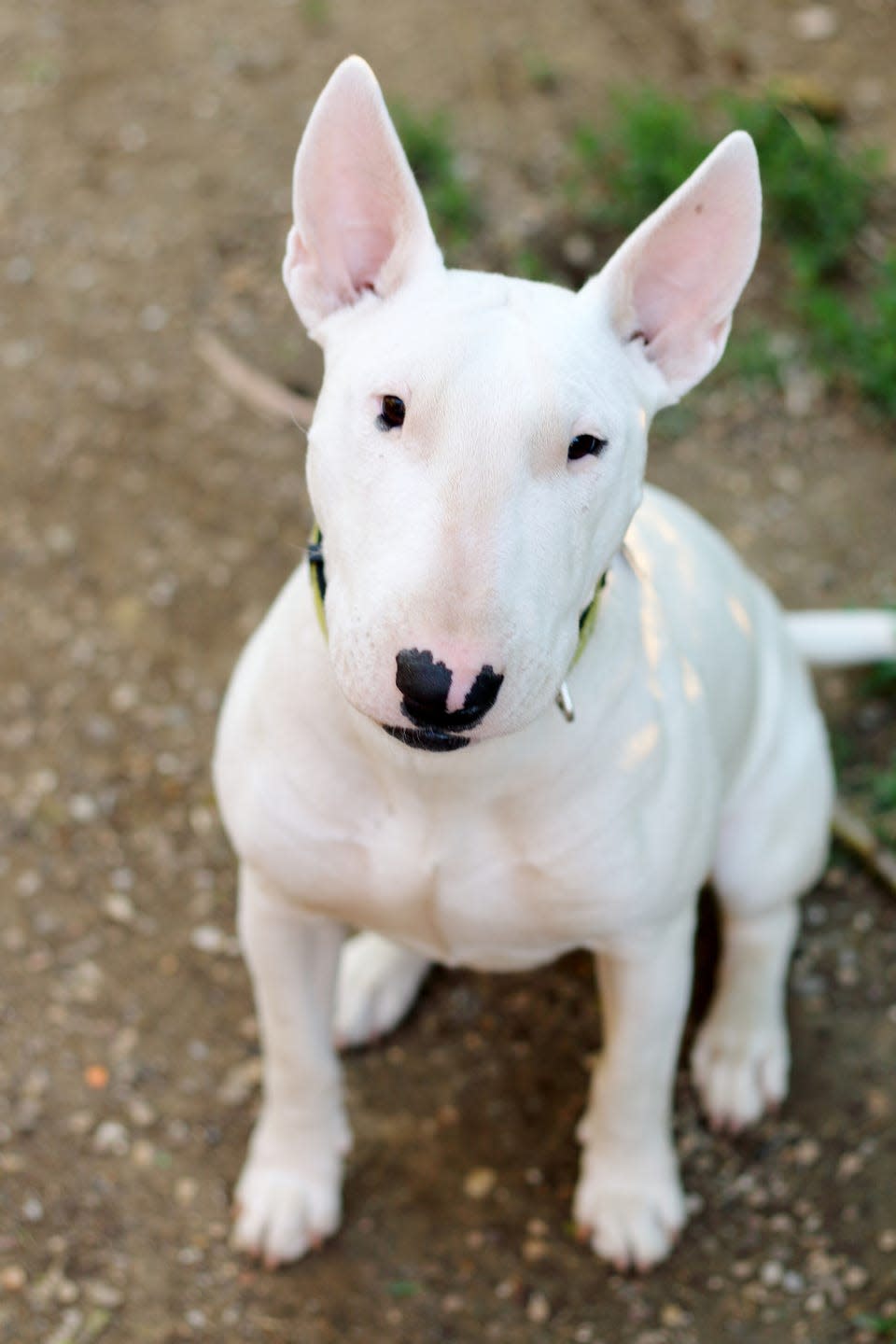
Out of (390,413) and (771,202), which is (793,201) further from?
(390,413)

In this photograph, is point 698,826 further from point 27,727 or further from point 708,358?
point 27,727

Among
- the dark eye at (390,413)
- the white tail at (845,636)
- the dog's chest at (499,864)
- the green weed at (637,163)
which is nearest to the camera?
the dark eye at (390,413)

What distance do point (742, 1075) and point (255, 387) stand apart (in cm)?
248

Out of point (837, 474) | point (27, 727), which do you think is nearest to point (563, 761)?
point (27, 727)

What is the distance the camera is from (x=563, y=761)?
232cm

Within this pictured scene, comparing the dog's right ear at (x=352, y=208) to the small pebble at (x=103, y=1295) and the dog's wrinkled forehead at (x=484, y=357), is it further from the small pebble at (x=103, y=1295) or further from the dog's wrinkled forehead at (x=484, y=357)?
the small pebble at (x=103, y=1295)

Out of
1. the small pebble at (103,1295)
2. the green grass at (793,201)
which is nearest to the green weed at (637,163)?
the green grass at (793,201)

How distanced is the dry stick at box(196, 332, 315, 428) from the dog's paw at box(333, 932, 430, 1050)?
1735 millimetres

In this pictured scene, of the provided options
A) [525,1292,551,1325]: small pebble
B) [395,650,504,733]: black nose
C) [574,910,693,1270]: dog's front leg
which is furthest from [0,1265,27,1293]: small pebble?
[395,650,504,733]: black nose

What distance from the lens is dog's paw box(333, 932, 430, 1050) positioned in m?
3.39

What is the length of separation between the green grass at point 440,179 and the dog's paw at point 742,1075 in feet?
8.68

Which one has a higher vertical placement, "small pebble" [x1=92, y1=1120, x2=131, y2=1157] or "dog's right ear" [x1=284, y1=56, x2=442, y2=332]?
"dog's right ear" [x1=284, y1=56, x2=442, y2=332]

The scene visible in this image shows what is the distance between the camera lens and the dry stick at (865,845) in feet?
11.8

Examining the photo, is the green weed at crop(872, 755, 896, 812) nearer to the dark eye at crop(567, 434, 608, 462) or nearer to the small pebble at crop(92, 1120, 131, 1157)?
the small pebble at crop(92, 1120, 131, 1157)
